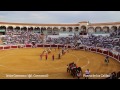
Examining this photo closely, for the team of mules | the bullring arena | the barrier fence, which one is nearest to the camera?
the team of mules

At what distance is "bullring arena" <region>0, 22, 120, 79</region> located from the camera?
40.5 feet

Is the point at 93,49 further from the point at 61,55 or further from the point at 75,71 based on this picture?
the point at 75,71

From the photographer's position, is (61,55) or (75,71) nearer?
(75,71)

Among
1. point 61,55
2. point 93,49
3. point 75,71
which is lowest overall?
point 75,71

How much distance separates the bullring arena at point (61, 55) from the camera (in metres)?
12.3

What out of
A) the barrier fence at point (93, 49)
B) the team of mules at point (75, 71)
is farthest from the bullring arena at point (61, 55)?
the team of mules at point (75, 71)

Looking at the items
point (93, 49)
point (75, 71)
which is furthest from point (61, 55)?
point (75, 71)

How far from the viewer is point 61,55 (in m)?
19.2

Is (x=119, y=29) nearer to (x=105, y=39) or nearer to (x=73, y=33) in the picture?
(x=105, y=39)

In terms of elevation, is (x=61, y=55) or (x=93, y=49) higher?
(x=93, y=49)

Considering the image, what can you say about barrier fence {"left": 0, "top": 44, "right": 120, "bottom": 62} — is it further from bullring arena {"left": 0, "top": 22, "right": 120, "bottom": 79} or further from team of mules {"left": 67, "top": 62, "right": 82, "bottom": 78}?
team of mules {"left": 67, "top": 62, "right": 82, "bottom": 78}

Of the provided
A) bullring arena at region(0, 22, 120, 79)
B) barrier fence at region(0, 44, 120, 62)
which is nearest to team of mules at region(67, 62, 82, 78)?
bullring arena at region(0, 22, 120, 79)
